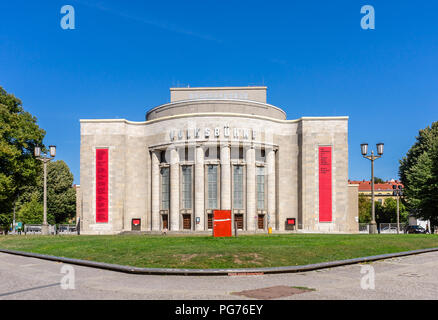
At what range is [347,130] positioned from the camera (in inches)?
2325

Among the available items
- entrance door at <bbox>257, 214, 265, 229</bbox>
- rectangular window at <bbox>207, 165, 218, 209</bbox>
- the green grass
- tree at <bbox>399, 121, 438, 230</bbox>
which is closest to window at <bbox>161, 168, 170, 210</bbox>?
rectangular window at <bbox>207, 165, 218, 209</bbox>

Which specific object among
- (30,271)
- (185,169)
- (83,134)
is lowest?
(30,271)

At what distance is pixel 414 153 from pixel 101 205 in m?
47.6

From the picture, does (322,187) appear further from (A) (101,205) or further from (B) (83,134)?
(B) (83,134)

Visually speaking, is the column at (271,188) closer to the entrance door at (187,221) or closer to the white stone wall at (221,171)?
the white stone wall at (221,171)

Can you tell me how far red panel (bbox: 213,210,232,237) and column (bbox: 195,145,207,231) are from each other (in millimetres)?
26120

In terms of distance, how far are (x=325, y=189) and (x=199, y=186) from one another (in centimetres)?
1789

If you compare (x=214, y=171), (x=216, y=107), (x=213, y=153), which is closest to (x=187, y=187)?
(x=214, y=171)

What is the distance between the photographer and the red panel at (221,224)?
2950 cm

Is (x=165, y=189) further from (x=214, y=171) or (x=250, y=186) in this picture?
(x=250, y=186)

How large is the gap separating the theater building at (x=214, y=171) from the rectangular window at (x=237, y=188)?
142mm

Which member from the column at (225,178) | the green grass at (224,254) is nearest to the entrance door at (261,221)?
the column at (225,178)
